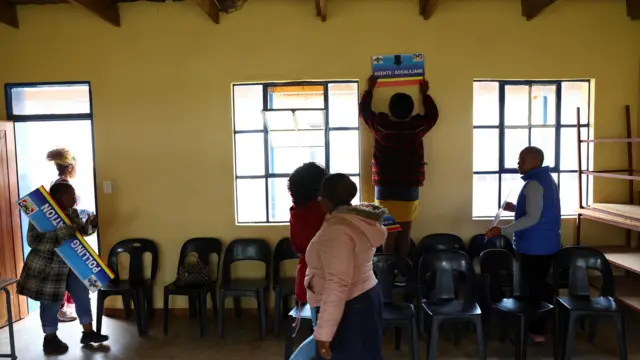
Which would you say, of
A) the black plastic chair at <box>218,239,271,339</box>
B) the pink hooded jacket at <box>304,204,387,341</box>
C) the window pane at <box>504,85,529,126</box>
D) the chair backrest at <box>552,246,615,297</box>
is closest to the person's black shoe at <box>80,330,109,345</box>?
the black plastic chair at <box>218,239,271,339</box>

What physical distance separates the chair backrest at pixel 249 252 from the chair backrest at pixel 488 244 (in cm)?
187

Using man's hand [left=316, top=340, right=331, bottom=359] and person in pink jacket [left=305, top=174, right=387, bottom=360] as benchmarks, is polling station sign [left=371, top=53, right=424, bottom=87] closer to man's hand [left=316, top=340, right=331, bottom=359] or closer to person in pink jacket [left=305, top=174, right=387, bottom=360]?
person in pink jacket [left=305, top=174, right=387, bottom=360]

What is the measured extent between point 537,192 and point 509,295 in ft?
3.30

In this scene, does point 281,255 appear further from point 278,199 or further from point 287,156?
point 287,156

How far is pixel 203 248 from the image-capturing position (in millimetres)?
3875

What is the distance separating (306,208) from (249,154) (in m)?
2.08

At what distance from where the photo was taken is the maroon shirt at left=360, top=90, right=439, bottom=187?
3.56 metres

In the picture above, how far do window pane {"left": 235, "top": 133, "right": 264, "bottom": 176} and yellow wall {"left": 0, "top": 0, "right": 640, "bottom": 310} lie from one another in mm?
133

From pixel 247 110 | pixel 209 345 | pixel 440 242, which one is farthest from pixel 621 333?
pixel 247 110

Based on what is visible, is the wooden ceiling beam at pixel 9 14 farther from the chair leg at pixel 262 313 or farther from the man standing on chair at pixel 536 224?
the man standing on chair at pixel 536 224

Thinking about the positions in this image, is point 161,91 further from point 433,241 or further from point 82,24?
point 433,241

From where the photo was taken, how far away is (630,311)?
385cm

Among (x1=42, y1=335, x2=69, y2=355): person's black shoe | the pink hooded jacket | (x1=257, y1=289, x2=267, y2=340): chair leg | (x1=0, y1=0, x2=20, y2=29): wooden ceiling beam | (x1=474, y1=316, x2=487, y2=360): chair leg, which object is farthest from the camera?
(x1=0, y1=0, x2=20, y2=29): wooden ceiling beam

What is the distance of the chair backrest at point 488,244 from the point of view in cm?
376
